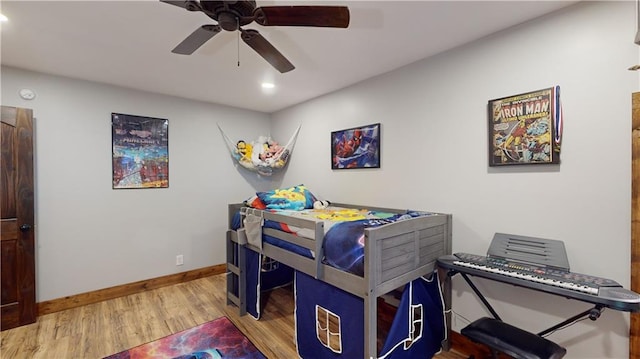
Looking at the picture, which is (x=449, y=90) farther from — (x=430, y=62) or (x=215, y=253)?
(x=215, y=253)

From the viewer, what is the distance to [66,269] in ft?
9.56

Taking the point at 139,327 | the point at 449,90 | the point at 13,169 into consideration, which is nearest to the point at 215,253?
the point at 139,327

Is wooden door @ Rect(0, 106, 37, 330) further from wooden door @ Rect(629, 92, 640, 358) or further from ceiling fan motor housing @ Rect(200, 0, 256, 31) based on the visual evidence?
wooden door @ Rect(629, 92, 640, 358)

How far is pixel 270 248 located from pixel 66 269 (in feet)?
7.50

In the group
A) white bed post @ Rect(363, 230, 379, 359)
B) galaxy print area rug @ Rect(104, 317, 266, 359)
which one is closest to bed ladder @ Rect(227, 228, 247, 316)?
galaxy print area rug @ Rect(104, 317, 266, 359)

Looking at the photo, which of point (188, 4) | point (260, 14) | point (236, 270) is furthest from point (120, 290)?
point (260, 14)

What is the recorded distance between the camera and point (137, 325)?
103 inches

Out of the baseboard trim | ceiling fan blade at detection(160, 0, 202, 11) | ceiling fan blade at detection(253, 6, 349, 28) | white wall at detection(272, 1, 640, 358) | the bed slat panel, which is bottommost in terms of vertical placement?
the baseboard trim

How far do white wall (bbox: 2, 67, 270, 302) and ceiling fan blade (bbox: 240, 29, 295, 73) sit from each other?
2279 mm

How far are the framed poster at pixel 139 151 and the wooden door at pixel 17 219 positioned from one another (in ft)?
2.30

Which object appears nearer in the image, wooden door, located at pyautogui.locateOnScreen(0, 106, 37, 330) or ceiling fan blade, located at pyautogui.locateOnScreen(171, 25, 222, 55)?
ceiling fan blade, located at pyautogui.locateOnScreen(171, 25, 222, 55)

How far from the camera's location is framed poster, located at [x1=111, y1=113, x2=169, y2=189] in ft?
10.4

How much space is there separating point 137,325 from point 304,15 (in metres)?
2.99

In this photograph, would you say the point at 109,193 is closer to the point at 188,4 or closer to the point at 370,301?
the point at 188,4
